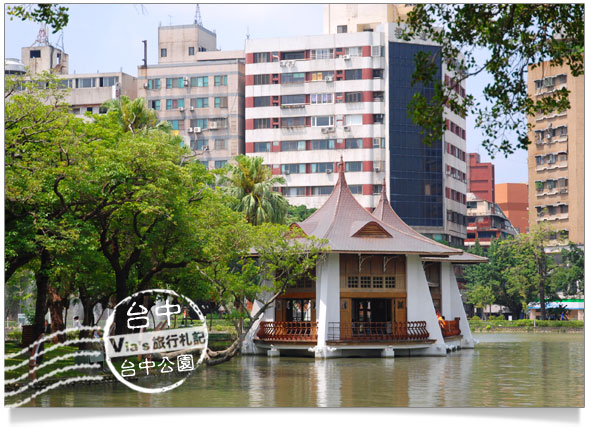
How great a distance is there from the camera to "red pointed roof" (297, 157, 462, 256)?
36.6 meters

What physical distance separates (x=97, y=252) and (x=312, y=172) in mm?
54069

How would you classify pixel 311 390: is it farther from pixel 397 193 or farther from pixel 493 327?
pixel 397 193

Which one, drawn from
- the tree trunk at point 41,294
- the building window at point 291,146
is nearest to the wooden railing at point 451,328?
the tree trunk at point 41,294

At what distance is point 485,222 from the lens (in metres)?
104

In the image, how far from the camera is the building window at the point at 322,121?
79500 mm

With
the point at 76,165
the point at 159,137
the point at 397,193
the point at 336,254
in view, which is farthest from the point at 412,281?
the point at 397,193

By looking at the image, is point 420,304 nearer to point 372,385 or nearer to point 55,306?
point 372,385

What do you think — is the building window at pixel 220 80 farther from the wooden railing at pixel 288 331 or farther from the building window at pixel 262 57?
the wooden railing at pixel 288 331

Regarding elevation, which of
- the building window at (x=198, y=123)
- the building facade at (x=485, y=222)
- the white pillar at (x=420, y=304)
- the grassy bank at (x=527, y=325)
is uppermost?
the building window at (x=198, y=123)

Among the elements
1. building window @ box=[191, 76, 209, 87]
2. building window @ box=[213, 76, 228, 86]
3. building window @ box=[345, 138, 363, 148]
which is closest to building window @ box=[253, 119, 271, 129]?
building window @ box=[213, 76, 228, 86]

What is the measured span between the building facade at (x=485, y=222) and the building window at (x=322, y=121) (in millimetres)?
28622

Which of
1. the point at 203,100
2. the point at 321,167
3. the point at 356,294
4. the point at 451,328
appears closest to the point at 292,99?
the point at 321,167

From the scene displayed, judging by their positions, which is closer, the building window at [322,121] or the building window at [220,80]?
the building window at [322,121]

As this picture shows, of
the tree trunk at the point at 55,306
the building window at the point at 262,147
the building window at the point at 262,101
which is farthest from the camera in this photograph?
the building window at the point at 262,147
